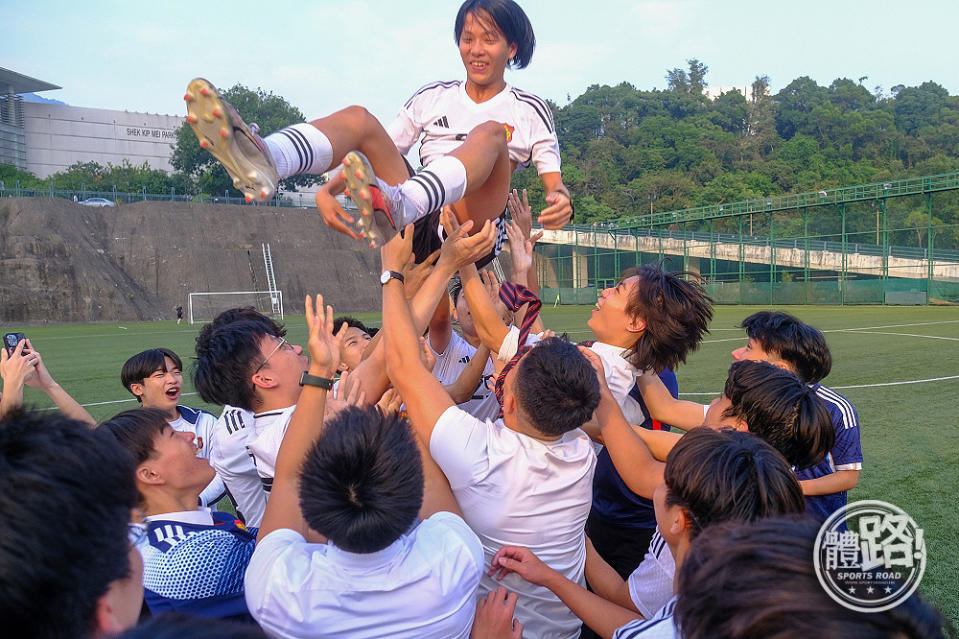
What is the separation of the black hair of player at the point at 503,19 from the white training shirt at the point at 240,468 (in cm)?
250

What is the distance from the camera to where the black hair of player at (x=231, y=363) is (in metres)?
3.20

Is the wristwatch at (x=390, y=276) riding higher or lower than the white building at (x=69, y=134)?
lower

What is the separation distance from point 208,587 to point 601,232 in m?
44.2

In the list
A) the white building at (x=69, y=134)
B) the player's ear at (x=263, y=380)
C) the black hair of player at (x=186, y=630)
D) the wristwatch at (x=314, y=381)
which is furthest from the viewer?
the white building at (x=69, y=134)

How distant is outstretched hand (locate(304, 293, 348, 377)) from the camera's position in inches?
95.7

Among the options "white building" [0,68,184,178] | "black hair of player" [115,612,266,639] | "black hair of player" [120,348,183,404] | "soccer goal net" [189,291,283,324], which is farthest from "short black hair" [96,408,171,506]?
"white building" [0,68,184,178]

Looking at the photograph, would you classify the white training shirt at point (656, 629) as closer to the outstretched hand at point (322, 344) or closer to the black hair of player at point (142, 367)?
the outstretched hand at point (322, 344)

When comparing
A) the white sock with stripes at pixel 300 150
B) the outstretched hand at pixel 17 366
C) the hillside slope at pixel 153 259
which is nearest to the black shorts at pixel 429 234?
the white sock with stripes at pixel 300 150

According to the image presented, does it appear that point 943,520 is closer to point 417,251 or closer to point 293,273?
point 417,251

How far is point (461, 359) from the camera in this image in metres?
5.12

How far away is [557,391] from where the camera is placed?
2309mm

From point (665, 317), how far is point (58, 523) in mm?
2725

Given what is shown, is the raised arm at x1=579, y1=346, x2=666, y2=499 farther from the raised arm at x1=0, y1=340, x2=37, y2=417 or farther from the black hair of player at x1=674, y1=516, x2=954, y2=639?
the raised arm at x1=0, y1=340, x2=37, y2=417

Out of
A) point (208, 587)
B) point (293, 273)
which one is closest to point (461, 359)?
point (208, 587)
